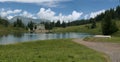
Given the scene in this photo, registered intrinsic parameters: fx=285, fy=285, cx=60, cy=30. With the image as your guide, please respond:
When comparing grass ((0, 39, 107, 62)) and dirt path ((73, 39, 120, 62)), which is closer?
grass ((0, 39, 107, 62))

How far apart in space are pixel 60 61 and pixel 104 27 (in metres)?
98.5

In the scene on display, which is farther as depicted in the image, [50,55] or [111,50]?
[111,50]

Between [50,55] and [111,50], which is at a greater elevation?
[50,55]

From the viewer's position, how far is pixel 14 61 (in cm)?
2156

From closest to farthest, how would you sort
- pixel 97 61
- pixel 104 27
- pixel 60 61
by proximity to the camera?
pixel 60 61
pixel 97 61
pixel 104 27

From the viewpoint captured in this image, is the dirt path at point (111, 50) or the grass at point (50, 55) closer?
the grass at point (50, 55)

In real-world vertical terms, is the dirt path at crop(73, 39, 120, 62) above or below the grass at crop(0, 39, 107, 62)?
below

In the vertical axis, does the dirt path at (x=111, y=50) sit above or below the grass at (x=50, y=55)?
below

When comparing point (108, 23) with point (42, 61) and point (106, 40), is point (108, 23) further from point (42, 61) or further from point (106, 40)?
point (42, 61)

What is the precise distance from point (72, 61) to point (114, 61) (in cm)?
549

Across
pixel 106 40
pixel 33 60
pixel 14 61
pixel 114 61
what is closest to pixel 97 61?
pixel 114 61

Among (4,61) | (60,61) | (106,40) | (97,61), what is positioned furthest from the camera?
(106,40)

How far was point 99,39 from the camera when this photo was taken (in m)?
59.0

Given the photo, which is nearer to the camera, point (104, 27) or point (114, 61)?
point (114, 61)
